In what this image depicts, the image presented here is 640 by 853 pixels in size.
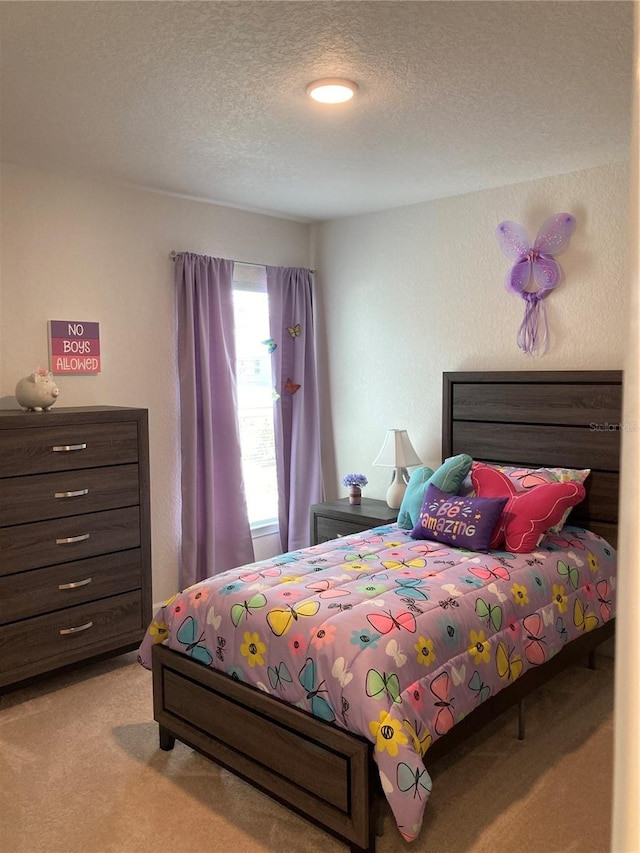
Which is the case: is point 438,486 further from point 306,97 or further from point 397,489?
point 306,97

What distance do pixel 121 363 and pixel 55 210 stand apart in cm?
85

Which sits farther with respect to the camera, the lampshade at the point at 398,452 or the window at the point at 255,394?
the window at the point at 255,394

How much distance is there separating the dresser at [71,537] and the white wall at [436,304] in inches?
68.1

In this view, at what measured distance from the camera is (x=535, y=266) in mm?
3736

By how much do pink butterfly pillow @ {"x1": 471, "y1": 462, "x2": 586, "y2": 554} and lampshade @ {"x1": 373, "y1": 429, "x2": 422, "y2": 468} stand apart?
893mm

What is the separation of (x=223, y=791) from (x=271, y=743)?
0.36 metres

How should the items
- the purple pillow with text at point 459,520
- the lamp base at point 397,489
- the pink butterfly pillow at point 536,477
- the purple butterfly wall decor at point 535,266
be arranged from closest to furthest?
the purple pillow with text at point 459,520 < the pink butterfly pillow at point 536,477 < the purple butterfly wall decor at point 535,266 < the lamp base at point 397,489

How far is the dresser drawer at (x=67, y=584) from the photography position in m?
3.01

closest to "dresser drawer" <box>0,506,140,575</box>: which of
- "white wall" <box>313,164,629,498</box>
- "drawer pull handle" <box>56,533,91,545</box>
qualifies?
"drawer pull handle" <box>56,533,91,545</box>

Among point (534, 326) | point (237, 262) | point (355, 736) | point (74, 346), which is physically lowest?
point (355, 736)

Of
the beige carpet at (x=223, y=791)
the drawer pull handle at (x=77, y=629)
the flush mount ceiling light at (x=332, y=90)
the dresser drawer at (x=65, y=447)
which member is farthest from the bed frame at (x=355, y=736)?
the flush mount ceiling light at (x=332, y=90)

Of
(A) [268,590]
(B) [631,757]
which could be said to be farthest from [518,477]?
(B) [631,757]

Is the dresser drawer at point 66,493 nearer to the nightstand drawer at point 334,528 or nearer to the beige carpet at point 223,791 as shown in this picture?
the beige carpet at point 223,791

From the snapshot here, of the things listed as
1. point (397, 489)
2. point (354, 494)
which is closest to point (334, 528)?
point (354, 494)
